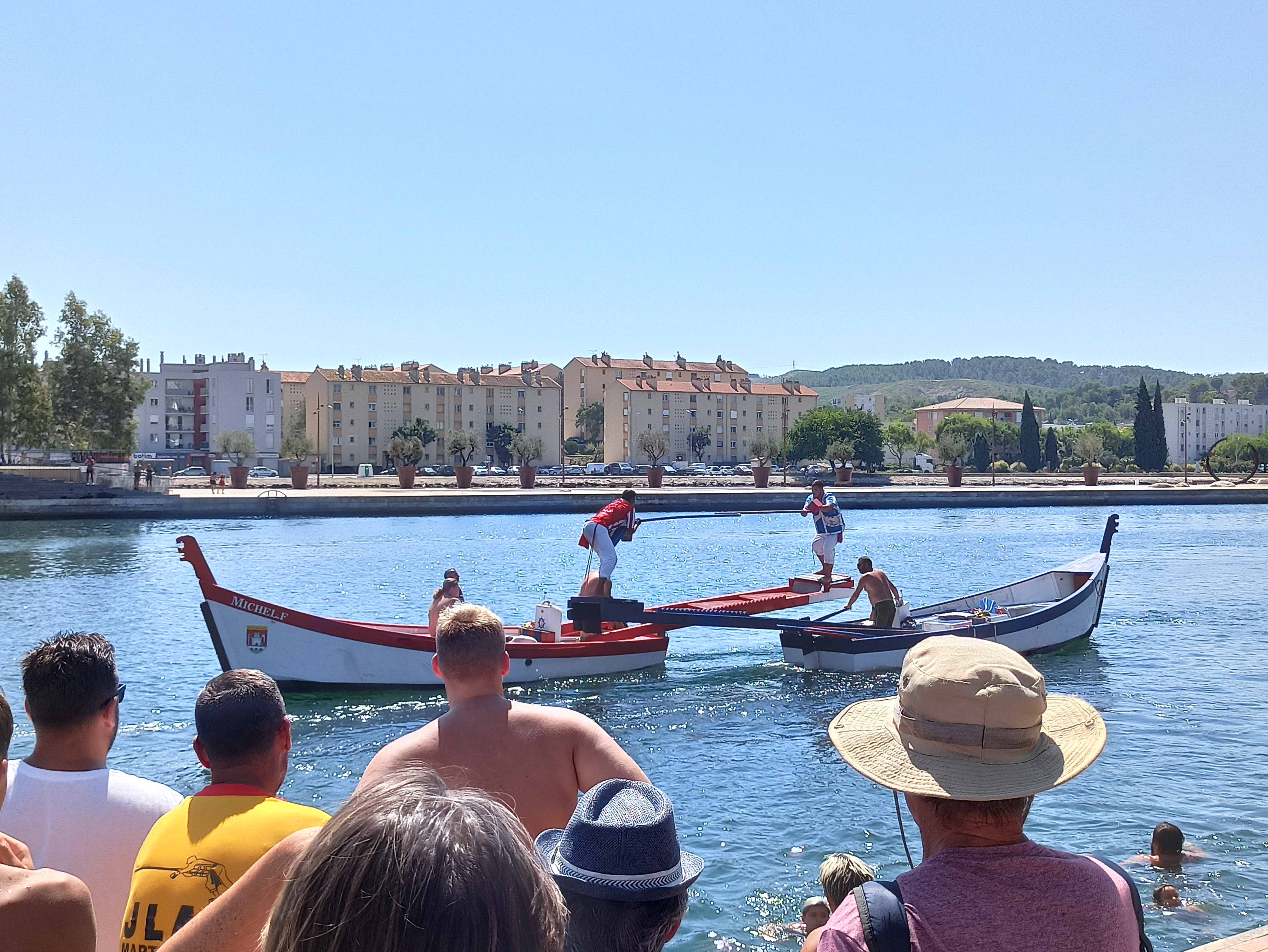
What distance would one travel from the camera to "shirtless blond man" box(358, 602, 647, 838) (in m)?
3.68

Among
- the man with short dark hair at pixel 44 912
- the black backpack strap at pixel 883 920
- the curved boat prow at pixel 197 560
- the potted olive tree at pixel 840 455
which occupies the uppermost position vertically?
the potted olive tree at pixel 840 455

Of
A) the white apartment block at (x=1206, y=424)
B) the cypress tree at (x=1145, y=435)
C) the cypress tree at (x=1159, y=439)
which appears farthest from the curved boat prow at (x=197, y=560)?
the white apartment block at (x=1206, y=424)

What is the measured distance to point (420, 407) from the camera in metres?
124

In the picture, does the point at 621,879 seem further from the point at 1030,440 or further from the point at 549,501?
the point at 1030,440

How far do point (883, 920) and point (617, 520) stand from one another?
13.4 meters

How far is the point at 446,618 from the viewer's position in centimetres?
388

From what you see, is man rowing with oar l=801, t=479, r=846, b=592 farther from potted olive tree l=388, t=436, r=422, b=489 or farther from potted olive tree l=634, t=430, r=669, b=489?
potted olive tree l=634, t=430, r=669, b=489

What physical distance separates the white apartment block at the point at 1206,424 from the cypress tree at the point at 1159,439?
2552 centimetres

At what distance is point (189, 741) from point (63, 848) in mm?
10387

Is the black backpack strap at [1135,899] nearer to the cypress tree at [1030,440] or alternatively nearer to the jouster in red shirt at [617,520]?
the jouster in red shirt at [617,520]

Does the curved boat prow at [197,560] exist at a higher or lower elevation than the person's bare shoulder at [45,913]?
lower

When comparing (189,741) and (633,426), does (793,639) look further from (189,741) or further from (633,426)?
(633,426)

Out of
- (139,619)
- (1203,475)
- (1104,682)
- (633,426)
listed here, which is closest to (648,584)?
(139,619)

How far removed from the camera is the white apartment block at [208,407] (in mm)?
123438
